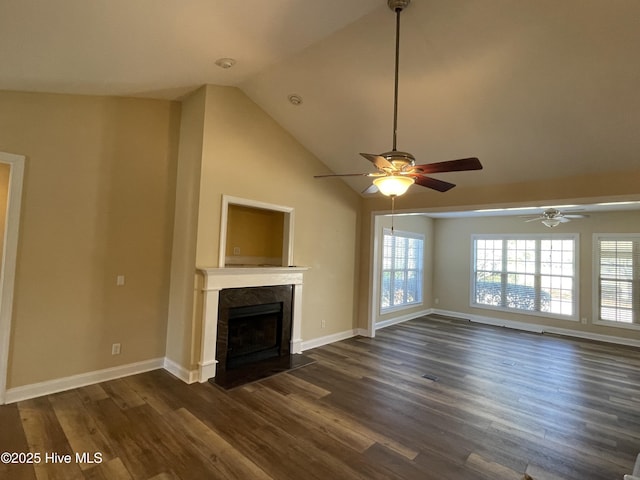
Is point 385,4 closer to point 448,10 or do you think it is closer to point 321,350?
point 448,10

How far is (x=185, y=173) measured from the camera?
3.95 meters

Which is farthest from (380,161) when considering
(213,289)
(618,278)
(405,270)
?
(618,278)

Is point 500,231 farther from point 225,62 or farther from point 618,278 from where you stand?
point 225,62

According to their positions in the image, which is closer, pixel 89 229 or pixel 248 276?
pixel 89 229

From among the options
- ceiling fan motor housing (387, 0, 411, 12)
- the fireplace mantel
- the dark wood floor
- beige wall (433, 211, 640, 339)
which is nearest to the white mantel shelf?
the fireplace mantel

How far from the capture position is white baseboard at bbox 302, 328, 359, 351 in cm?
503

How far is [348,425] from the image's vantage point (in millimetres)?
2838

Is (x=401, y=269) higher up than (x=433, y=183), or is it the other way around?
(x=433, y=183)

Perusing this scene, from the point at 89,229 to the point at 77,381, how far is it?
1.64 metres

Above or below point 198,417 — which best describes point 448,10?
above

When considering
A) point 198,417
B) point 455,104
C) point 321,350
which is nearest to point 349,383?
point 321,350

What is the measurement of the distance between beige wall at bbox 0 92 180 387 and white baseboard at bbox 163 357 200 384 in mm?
209

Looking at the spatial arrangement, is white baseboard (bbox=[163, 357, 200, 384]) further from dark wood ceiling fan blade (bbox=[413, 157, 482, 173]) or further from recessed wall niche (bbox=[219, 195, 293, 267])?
dark wood ceiling fan blade (bbox=[413, 157, 482, 173])

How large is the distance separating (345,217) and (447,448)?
3.88m
